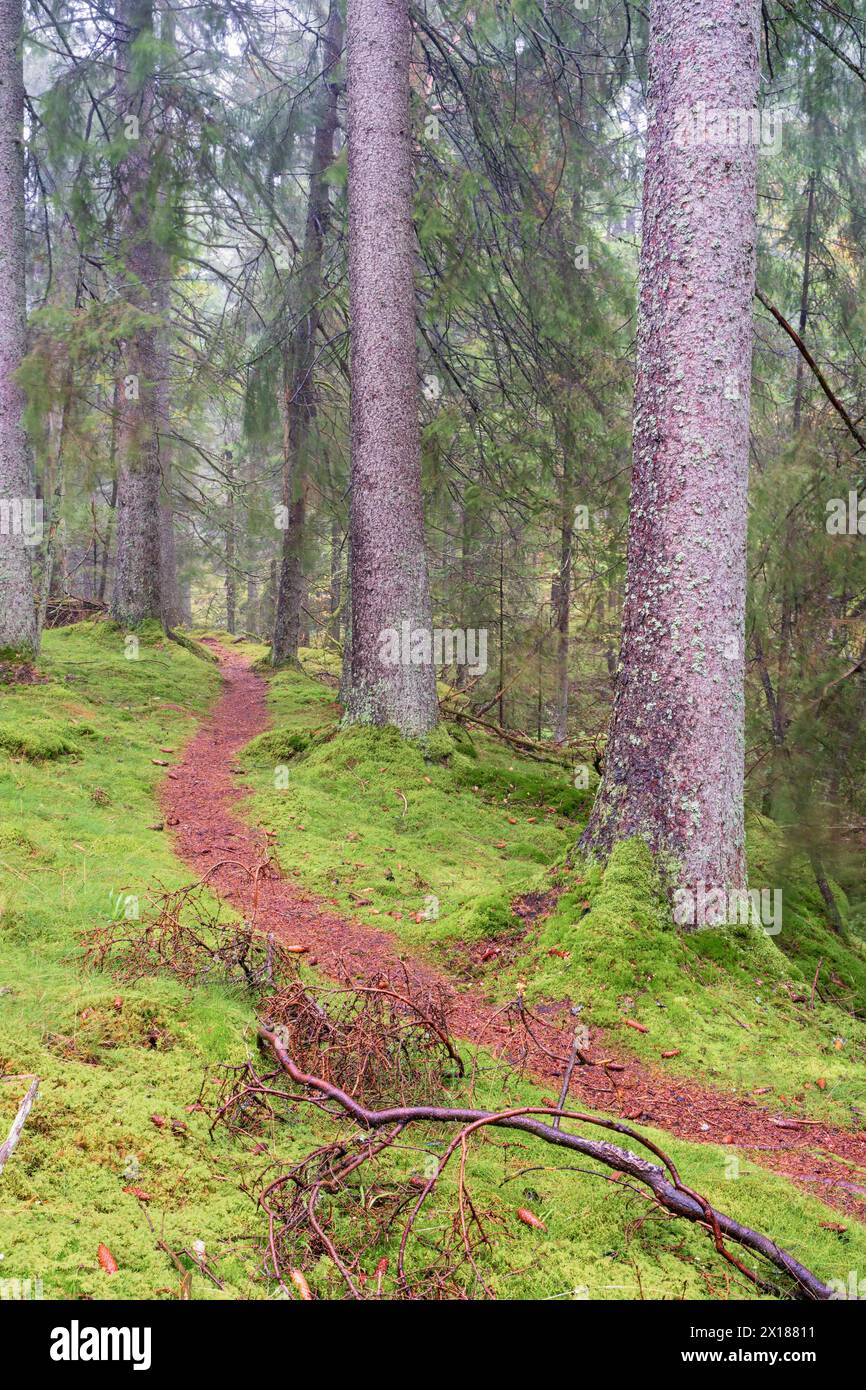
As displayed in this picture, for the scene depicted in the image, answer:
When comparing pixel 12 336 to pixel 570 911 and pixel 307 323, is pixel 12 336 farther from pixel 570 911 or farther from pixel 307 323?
pixel 570 911

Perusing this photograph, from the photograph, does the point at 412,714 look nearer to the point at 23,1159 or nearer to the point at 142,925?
the point at 142,925

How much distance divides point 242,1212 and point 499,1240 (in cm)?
61

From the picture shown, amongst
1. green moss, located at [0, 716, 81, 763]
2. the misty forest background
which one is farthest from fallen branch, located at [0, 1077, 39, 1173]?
A: green moss, located at [0, 716, 81, 763]

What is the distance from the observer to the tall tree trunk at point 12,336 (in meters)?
8.59

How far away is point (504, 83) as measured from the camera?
8.67 m

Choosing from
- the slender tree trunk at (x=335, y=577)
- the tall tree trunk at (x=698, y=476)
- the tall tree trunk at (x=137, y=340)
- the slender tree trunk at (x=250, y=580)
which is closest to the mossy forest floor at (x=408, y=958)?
the tall tree trunk at (x=698, y=476)

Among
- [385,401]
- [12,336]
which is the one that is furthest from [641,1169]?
[12,336]

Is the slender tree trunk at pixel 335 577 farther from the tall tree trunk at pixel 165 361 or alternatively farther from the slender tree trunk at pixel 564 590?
the slender tree trunk at pixel 564 590

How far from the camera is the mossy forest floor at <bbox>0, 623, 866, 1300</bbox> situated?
2.02 metres

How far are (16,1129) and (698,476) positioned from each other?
158 inches

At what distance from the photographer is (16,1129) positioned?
1.99 metres

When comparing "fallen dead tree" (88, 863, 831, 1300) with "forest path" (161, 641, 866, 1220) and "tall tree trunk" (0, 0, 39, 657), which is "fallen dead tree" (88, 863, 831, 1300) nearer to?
"forest path" (161, 641, 866, 1220)

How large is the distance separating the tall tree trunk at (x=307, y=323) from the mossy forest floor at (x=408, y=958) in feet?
14.6
